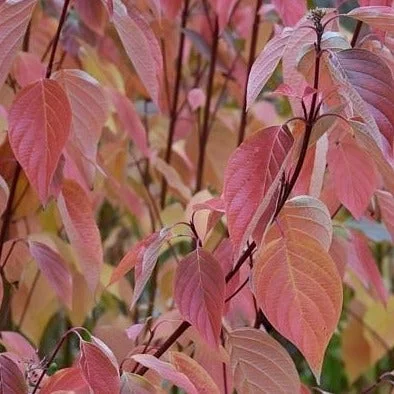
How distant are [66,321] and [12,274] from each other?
0.79m

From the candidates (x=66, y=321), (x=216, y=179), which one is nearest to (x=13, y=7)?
(x=216, y=179)

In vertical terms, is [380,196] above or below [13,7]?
below

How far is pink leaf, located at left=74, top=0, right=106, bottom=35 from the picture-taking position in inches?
36.4

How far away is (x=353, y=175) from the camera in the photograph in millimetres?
676

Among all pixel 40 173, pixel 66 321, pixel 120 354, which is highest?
pixel 40 173

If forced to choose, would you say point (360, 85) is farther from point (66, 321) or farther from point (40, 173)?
point (66, 321)

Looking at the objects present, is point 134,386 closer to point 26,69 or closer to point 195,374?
point 195,374

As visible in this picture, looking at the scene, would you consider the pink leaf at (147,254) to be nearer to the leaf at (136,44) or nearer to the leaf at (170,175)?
the leaf at (136,44)

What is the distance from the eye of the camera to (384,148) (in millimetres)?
475

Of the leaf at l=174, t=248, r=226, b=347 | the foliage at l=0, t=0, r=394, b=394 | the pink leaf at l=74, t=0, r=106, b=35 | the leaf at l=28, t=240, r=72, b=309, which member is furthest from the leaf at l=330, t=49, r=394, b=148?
the pink leaf at l=74, t=0, r=106, b=35

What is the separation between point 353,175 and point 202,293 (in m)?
0.18

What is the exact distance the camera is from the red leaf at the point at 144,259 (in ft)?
1.79

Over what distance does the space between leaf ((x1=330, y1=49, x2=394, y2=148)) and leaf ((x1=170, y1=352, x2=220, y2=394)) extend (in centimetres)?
20

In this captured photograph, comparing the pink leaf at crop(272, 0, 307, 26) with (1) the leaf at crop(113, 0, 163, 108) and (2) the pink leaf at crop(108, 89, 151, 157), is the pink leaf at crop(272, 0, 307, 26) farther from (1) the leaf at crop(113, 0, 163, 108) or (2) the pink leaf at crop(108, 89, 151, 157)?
(2) the pink leaf at crop(108, 89, 151, 157)
